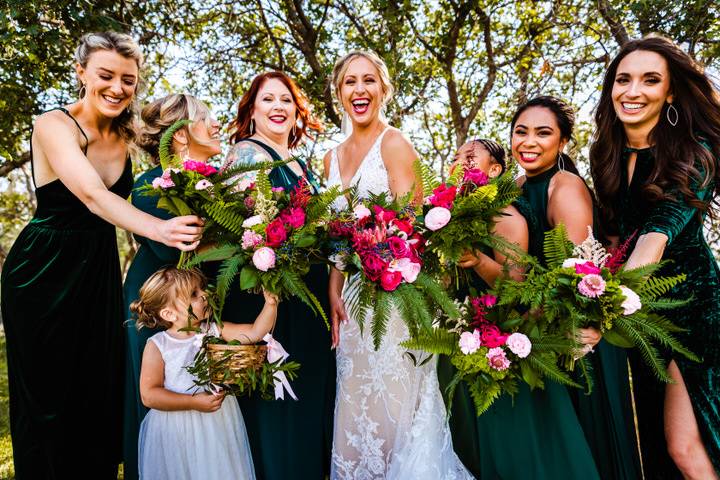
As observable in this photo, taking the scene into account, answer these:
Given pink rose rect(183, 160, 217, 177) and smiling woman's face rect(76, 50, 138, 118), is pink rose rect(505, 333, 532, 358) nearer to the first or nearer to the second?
pink rose rect(183, 160, 217, 177)

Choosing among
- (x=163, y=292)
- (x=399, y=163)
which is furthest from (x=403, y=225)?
(x=163, y=292)

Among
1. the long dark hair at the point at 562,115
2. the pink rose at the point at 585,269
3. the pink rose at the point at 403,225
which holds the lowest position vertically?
the pink rose at the point at 585,269

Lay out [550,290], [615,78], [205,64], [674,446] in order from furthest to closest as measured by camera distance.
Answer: [205,64] < [615,78] < [674,446] < [550,290]

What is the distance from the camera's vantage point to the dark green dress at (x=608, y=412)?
10.2 feet

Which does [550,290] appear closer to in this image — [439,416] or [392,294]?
[392,294]

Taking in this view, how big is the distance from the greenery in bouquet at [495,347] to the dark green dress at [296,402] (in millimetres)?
1156

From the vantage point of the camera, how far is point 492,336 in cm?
270

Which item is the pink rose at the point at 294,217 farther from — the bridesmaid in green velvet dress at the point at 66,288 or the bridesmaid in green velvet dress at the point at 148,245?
the bridesmaid in green velvet dress at the point at 66,288

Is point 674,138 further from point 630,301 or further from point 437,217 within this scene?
point 437,217

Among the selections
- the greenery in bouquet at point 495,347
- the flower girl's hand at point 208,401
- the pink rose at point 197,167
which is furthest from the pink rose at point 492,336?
the pink rose at point 197,167

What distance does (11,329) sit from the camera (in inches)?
138

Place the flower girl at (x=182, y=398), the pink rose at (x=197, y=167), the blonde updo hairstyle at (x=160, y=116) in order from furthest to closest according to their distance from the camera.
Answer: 1. the blonde updo hairstyle at (x=160, y=116)
2. the flower girl at (x=182, y=398)
3. the pink rose at (x=197, y=167)

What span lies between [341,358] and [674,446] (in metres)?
2.04

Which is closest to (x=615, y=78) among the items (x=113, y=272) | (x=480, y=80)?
(x=113, y=272)
